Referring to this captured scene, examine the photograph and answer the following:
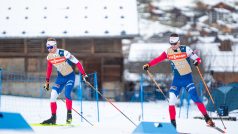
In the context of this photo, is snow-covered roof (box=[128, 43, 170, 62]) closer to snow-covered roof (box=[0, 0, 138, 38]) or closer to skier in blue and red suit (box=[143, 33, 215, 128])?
snow-covered roof (box=[0, 0, 138, 38])

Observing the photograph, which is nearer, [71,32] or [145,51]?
[71,32]

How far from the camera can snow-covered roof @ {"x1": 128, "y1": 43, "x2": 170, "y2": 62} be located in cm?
2220

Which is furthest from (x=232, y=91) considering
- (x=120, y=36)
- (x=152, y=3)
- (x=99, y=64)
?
(x=152, y=3)

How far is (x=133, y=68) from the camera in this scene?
2098 centimetres

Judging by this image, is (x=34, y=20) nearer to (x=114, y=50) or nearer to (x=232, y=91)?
(x=114, y=50)

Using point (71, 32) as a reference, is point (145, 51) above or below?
below

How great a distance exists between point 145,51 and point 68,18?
776 cm

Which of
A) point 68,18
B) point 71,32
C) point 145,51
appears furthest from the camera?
point 145,51

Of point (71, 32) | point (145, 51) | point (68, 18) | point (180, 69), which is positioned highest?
point (68, 18)

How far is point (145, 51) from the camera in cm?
2309

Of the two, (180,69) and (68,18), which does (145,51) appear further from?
→ (180,69)

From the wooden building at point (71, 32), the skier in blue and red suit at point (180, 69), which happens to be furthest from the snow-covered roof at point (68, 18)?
the skier in blue and red suit at point (180, 69)

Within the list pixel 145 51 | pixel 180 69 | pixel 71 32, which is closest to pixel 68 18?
pixel 71 32

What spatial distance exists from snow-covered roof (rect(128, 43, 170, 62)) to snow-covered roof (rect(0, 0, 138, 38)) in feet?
18.7
